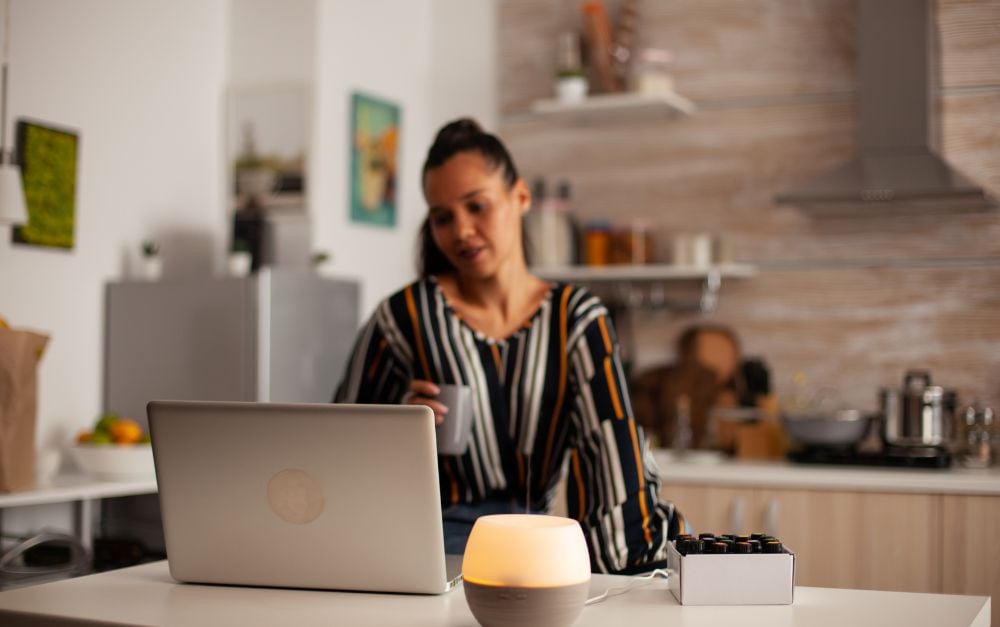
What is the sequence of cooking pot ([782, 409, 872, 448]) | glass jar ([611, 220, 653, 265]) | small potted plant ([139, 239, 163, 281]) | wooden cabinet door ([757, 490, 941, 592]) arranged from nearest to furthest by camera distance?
1. wooden cabinet door ([757, 490, 941, 592])
2. cooking pot ([782, 409, 872, 448])
3. small potted plant ([139, 239, 163, 281])
4. glass jar ([611, 220, 653, 265])

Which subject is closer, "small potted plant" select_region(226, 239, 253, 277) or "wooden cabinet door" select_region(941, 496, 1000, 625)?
"wooden cabinet door" select_region(941, 496, 1000, 625)

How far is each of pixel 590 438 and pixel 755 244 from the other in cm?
229

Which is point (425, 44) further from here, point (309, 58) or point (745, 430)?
point (745, 430)

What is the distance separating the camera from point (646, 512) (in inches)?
68.6

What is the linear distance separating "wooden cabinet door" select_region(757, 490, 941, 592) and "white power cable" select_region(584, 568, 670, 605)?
1.75 m

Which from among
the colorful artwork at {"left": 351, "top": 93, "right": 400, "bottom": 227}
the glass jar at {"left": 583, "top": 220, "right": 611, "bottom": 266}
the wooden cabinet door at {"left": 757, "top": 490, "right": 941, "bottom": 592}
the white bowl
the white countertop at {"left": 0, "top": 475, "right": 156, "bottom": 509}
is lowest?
the wooden cabinet door at {"left": 757, "top": 490, "right": 941, "bottom": 592}

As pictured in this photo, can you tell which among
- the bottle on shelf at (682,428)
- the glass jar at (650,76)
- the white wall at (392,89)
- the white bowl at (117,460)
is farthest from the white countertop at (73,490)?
the glass jar at (650,76)

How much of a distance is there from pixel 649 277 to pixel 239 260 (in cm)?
139

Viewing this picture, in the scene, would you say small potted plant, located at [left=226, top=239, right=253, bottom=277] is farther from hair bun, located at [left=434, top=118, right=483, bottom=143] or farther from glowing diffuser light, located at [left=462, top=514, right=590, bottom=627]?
glowing diffuser light, located at [left=462, top=514, right=590, bottom=627]

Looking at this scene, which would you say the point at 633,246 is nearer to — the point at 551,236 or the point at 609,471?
the point at 551,236

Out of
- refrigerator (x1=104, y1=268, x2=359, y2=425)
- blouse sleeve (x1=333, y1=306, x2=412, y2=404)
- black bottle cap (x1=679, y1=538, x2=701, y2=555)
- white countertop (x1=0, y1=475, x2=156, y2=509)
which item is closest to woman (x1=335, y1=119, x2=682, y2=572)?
blouse sleeve (x1=333, y1=306, x2=412, y2=404)

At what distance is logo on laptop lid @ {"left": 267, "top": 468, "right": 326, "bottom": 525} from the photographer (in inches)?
54.9

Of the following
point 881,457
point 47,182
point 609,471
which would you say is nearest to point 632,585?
point 609,471

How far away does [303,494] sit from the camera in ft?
4.61
